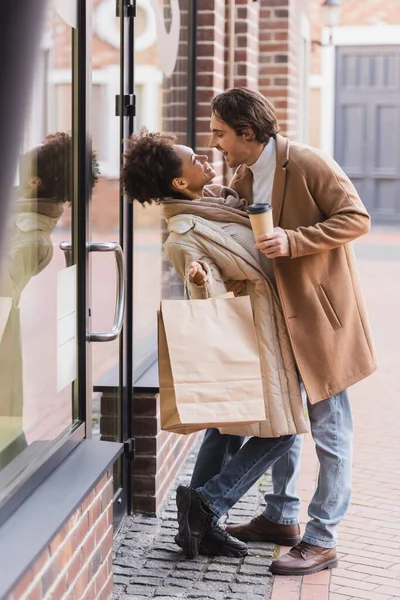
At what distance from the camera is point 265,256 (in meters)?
3.94

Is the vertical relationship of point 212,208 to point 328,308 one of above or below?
above

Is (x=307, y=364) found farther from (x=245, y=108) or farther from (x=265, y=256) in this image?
(x=245, y=108)

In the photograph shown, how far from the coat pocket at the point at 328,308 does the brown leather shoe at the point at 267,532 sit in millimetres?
955

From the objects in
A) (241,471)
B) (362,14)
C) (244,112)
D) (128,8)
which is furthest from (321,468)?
(362,14)

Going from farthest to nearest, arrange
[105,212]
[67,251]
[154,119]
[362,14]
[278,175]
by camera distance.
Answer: [362,14], [154,119], [105,212], [278,175], [67,251]

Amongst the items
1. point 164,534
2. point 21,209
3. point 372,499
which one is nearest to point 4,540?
point 21,209

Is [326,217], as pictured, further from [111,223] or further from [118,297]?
[111,223]

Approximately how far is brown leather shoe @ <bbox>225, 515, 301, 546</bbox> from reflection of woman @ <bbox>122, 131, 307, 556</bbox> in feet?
0.51

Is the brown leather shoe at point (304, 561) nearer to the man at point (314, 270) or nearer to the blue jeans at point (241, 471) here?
the man at point (314, 270)

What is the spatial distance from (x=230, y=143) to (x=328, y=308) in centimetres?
70

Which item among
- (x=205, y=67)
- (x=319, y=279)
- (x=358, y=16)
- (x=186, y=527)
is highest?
(x=358, y=16)

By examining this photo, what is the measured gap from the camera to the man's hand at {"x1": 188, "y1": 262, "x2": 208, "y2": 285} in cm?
362

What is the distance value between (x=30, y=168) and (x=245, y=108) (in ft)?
Answer: 3.39

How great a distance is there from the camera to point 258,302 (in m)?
3.91
